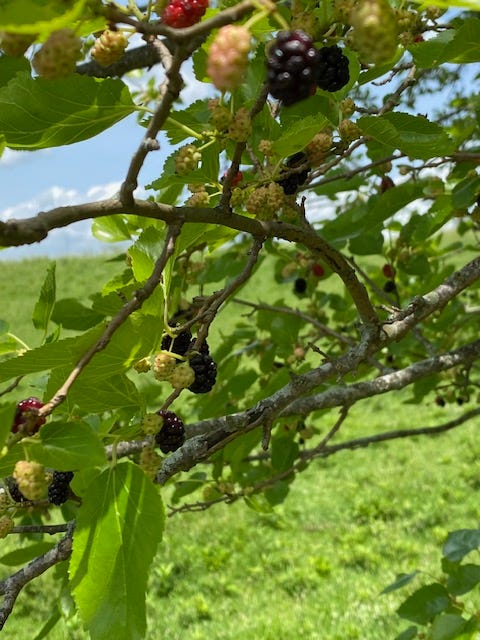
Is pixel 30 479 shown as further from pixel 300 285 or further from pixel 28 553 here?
pixel 300 285

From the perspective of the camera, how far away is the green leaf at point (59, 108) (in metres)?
0.75

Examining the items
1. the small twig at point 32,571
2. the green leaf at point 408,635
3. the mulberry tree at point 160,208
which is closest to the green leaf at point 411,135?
the mulberry tree at point 160,208

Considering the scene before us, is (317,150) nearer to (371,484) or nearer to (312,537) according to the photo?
(312,537)

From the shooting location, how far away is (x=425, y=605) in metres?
1.72

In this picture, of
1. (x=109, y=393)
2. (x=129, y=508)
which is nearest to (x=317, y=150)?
(x=109, y=393)

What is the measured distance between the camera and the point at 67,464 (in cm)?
69

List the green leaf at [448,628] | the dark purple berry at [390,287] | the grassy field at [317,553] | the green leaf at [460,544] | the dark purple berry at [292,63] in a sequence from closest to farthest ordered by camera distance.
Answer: the dark purple berry at [292,63]
the green leaf at [448,628]
the green leaf at [460,544]
the dark purple berry at [390,287]
the grassy field at [317,553]

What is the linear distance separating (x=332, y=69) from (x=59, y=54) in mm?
377

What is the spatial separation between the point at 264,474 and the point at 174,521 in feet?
10.9

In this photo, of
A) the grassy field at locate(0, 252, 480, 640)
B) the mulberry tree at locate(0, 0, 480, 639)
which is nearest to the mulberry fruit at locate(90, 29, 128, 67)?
the mulberry tree at locate(0, 0, 480, 639)

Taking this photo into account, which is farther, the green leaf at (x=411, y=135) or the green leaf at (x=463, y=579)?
the green leaf at (x=463, y=579)

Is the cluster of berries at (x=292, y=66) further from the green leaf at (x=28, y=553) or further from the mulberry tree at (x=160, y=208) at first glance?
the green leaf at (x=28, y=553)

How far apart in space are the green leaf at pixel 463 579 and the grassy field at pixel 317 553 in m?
1.90

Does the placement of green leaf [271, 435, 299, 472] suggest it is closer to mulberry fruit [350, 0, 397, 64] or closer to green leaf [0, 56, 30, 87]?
green leaf [0, 56, 30, 87]
